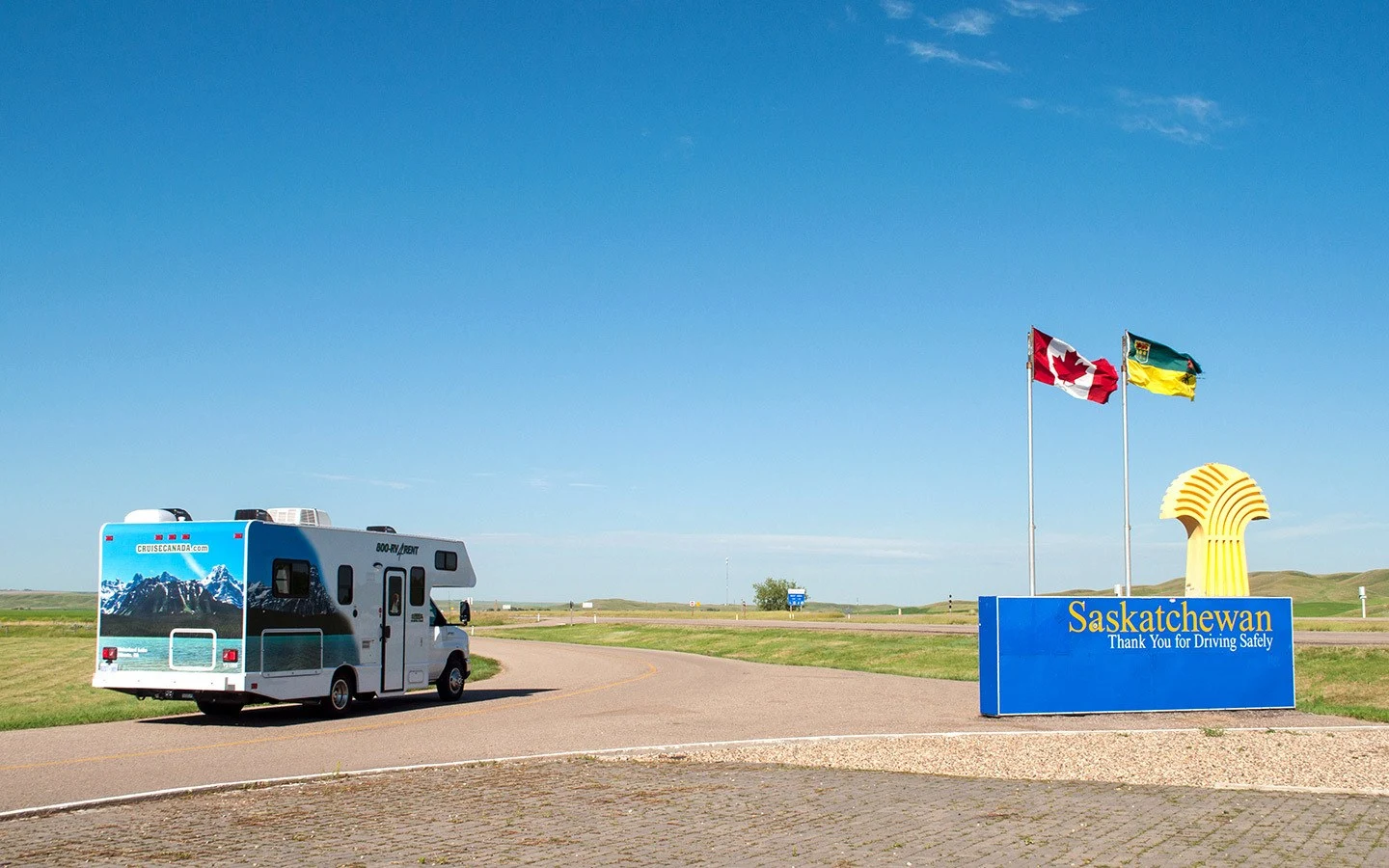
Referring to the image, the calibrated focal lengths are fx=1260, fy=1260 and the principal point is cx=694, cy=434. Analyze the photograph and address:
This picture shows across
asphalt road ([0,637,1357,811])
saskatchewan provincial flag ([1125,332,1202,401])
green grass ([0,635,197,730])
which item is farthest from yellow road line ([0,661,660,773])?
saskatchewan provincial flag ([1125,332,1202,401])

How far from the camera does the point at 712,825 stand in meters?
9.91

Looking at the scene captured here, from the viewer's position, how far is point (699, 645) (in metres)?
49.8

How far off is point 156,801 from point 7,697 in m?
19.8

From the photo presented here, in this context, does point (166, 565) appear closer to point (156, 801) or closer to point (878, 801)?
point (156, 801)

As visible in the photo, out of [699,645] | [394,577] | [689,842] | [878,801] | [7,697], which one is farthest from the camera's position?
[699,645]

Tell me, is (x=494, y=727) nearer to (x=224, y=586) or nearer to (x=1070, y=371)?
(x=224, y=586)

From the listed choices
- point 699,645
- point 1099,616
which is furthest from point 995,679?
point 699,645

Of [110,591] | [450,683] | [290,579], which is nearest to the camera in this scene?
[110,591]

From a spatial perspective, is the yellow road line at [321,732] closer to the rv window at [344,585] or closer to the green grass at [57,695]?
the rv window at [344,585]

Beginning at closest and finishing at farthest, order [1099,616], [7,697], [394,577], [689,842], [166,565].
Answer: [689,842]
[166,565]
[1099,616]
[394,577]
[7,697]

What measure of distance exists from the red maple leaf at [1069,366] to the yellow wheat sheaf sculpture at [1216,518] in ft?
10.1

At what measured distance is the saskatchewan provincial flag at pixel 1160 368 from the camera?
2817 cm

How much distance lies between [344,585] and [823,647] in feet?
80.9

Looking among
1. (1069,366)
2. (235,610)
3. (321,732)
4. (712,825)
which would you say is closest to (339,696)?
(321,732)
